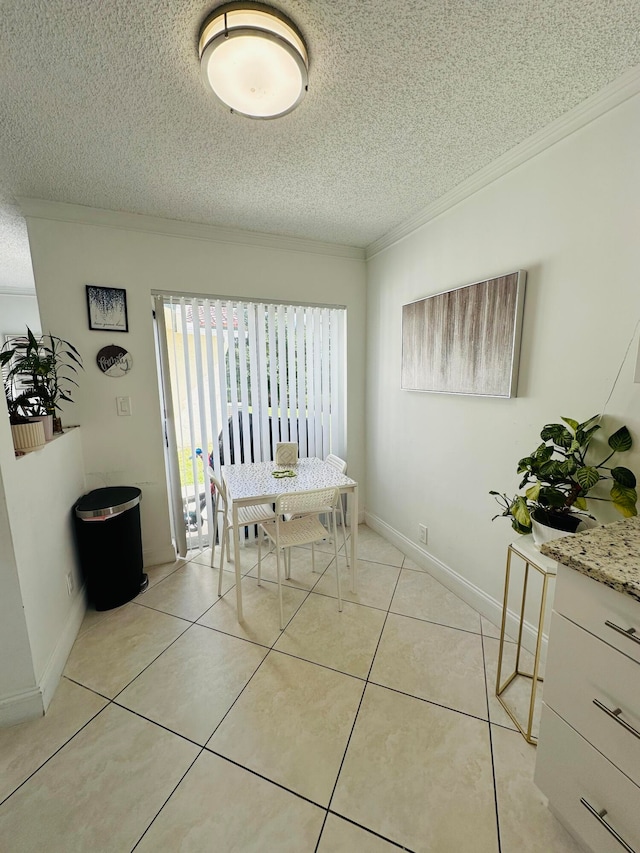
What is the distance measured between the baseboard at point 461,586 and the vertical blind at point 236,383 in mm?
1043

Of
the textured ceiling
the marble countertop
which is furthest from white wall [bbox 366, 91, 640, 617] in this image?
the marble countertop

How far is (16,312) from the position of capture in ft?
13.4

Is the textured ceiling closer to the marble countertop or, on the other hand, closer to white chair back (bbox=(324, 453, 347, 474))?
the marble countertop

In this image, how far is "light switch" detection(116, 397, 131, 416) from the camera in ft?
7.88

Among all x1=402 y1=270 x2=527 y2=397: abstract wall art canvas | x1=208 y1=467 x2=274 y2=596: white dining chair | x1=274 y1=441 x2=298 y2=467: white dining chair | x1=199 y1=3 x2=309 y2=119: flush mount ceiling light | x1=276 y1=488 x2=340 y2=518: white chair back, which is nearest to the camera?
x1=199 y1=3 x2=309 y2=119: flush mount ceiling light

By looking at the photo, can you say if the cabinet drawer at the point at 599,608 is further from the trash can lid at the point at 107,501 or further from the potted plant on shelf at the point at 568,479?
the trash can lid at the point at 107,501

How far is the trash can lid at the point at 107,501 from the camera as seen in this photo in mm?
2008

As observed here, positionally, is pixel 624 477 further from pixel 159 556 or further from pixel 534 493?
pixel 159 556

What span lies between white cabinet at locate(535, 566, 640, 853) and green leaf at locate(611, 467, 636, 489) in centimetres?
51

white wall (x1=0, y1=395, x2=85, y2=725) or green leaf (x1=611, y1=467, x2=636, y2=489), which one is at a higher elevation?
green leaf (x1=611, y1=467, x2=636, y2=489)

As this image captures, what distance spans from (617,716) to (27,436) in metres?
2.34

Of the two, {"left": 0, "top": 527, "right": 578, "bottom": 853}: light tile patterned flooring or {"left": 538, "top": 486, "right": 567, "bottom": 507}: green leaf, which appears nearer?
{"left": 0, "top": 527, "right": 578, "bottom": 853}: light tile patterned flooring

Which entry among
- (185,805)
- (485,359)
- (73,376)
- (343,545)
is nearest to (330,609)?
(343,545)

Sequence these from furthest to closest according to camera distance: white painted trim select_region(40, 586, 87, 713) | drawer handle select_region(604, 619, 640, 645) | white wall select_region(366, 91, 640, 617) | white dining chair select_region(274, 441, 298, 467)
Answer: white dining chair select_region(274, 441, 298, 467), white painted trim select_region(40, 586, 87, 713), white wall select_region(366, 91, 640, 617), drawer handle select_region(604, 619, 640, 645)
